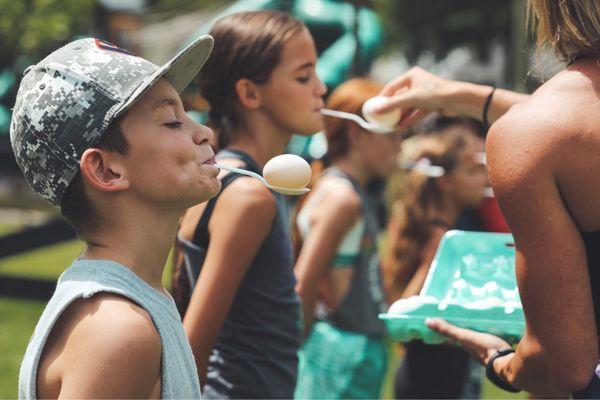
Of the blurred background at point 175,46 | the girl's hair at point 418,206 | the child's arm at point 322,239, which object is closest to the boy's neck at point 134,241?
the blurred background at point 175,46

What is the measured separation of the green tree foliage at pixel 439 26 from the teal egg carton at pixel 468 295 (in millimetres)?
27754

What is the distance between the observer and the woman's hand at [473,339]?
2217 mm

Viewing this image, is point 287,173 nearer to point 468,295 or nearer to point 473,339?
point 473,339

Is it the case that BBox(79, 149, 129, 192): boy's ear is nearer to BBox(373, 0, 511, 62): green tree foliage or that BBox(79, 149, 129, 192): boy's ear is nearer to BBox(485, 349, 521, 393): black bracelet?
BBox(485, 349, 521, 393): black bracelet

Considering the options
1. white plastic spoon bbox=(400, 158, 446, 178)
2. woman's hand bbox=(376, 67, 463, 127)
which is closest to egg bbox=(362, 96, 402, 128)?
woman's hand bbox=(376, 67, 463, 127)

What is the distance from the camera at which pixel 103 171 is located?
1772 mm

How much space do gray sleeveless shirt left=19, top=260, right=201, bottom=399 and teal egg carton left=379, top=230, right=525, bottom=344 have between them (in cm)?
67

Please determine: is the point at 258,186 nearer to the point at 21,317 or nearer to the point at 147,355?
the point at 147,355

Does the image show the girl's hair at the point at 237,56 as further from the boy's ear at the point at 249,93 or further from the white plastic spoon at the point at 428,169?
the white plastic spoon at the point at 428,169

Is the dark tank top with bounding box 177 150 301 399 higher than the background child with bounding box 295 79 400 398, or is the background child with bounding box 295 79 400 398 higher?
Result: the dark tank top with bounding box 177 150 301 399

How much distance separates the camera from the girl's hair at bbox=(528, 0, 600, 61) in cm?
188

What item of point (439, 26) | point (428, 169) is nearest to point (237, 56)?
point (428, 169)

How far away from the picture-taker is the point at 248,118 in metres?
2.87

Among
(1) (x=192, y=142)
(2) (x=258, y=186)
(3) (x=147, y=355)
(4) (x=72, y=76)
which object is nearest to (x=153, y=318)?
(3) (x=147, y=355)
